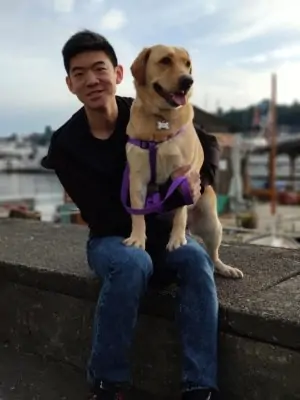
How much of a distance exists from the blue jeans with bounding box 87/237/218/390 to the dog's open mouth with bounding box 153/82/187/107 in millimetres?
631

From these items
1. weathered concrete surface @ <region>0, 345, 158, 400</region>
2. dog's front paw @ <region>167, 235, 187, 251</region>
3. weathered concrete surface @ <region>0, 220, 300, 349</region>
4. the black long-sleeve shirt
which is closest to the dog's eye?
the black long-sleeve shirt

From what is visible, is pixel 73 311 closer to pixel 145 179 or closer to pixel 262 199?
pixel 145 179

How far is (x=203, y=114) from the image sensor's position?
22594 mm

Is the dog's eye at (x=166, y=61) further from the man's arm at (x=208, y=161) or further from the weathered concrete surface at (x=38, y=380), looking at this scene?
the weathered concrete surface at (x=38, y=380)

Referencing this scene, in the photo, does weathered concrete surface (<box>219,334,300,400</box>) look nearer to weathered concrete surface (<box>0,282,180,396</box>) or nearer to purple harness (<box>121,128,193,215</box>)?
weathered concrete surface (<box>0,282,180,396</box>)

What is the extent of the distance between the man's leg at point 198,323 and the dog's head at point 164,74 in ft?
2.17

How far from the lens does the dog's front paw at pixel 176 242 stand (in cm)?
231

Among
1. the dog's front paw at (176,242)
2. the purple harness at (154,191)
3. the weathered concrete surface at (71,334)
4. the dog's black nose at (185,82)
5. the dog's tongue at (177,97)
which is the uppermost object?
the dog's black nose at (185,82)

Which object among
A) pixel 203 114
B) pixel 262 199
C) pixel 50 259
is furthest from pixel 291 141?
pixel 50 259

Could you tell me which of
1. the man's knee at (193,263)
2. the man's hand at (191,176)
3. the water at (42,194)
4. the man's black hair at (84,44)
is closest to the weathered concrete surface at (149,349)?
the man's knee at (193,263)

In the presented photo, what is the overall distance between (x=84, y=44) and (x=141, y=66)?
28cm

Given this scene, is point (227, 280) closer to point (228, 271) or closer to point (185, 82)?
point (228, 271)

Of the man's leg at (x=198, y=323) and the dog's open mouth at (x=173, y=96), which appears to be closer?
the man's leg at (x=198, y=323)

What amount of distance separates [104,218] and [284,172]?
84500 millimetres
